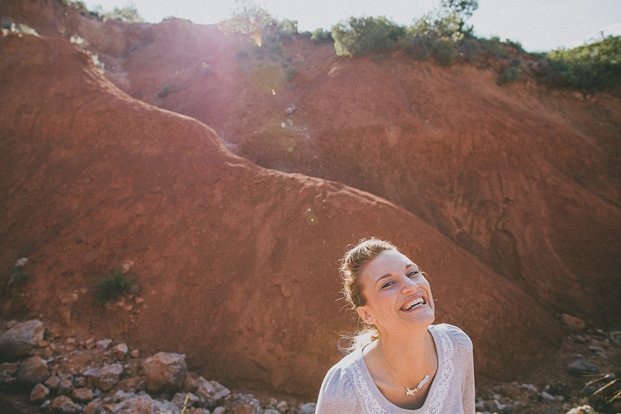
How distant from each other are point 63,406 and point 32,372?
0.77 m

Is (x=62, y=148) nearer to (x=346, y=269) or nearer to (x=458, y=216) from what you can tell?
(x=346, y=269)

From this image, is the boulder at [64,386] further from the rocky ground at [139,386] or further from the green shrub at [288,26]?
the green shrub at [288,26]

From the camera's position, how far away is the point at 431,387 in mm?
1815

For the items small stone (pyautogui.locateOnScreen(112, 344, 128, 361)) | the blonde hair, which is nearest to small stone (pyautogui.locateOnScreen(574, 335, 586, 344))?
the blonde hair

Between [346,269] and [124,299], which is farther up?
[346,269]

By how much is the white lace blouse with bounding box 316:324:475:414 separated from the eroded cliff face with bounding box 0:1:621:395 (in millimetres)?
3646

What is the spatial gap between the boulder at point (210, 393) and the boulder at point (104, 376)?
1117 millimetres

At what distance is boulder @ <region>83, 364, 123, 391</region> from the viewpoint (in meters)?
4.26

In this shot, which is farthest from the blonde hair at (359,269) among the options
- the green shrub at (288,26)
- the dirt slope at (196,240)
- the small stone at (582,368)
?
the green shrub at (288,26)

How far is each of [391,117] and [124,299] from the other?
29.5ft

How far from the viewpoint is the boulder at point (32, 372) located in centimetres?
400

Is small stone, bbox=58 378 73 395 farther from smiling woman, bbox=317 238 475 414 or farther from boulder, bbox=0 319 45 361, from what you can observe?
smiling woman, bbox=317 238 475 414

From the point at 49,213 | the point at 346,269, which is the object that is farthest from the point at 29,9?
the point at 346,269

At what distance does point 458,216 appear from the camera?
9141 millimetres
